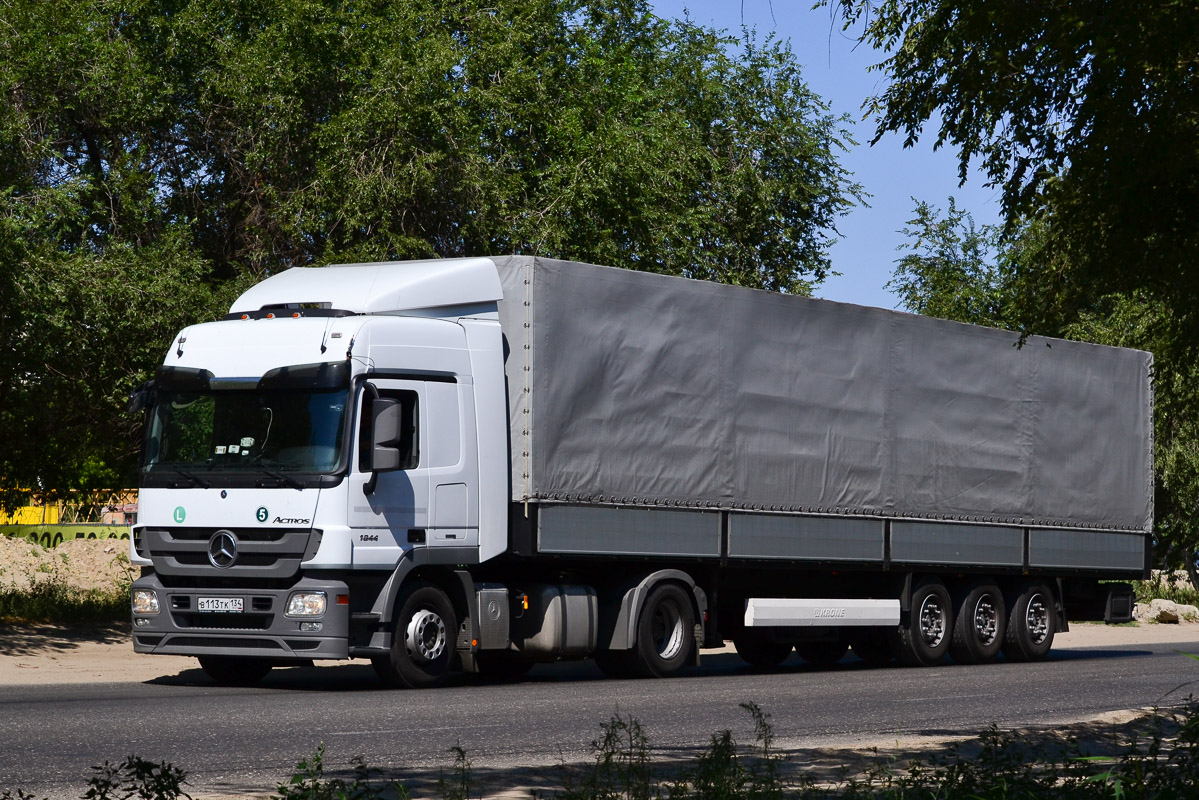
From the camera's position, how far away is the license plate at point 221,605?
46.8ft

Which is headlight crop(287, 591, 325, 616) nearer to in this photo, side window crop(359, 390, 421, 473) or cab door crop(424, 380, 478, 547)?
cab door crop(424, 380, 478, 547)

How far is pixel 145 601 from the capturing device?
1470cm

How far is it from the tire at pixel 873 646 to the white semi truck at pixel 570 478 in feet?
0.18

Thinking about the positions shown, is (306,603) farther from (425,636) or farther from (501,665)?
(501,665)

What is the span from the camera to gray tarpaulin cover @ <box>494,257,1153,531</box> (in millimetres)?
15648

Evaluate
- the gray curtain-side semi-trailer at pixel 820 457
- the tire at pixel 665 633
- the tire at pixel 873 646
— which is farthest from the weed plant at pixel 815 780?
the tire at pixel 873 646

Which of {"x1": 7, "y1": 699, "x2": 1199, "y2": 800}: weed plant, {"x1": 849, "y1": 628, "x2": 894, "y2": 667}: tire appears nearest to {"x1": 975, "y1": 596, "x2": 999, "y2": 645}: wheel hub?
{"x1": 849, "y1": 628, "x2": 894, "y2": 667}: tire

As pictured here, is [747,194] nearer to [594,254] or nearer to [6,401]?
[594,254]

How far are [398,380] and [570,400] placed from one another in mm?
1866

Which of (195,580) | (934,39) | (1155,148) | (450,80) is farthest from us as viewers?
(450,80)

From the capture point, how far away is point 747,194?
125ft

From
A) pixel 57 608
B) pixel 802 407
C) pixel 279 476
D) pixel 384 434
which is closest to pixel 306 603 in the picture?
pixel 279 476

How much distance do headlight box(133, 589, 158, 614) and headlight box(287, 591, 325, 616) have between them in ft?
4.57

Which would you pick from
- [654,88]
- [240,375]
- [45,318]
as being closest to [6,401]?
[45,318]
